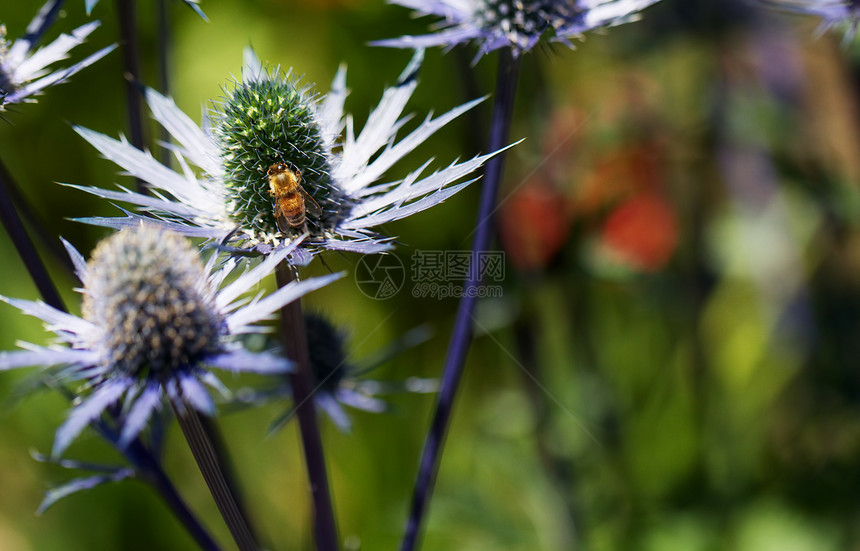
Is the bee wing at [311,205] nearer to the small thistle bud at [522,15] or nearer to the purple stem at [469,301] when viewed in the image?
the purple stem at [469,301]

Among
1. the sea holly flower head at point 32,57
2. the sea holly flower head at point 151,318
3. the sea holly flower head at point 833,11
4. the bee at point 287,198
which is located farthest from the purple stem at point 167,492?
the sea holly flower head at point 833,11

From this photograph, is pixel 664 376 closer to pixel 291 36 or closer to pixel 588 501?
pixel 588 501

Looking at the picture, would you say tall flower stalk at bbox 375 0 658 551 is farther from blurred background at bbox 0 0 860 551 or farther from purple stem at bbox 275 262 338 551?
blurred background at bbox 0 0 860 551

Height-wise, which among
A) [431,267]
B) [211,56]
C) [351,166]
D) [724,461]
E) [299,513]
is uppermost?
[211,56]

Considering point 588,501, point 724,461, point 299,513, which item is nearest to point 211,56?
point 299,513

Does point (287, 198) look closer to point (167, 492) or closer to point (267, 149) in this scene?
point (267, 149)

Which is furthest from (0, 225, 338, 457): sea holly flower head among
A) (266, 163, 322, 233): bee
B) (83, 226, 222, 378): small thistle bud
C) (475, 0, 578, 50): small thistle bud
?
(475, 0, 578, 50): small thistle bud

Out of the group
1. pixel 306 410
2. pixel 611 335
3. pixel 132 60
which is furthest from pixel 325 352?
pixel 611 335
